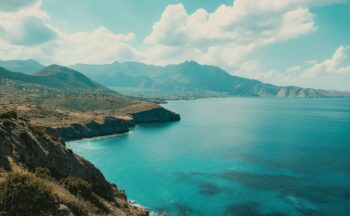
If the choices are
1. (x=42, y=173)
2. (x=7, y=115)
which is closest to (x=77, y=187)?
(x=42, y=173)

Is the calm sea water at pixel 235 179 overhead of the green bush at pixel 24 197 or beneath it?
beneath

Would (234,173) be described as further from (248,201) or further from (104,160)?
(104,160)

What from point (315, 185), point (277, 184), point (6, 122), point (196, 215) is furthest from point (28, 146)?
point (315, 185)

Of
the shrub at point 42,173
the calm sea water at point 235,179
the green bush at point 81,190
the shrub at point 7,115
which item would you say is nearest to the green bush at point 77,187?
the green bush at point 81,190

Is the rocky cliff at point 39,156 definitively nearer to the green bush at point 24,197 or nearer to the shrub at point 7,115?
the shrub at point 7,115

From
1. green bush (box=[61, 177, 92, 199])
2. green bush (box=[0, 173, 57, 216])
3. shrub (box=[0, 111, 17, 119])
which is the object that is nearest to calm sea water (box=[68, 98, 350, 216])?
green bush (box=[61, 177, 92, 199])
